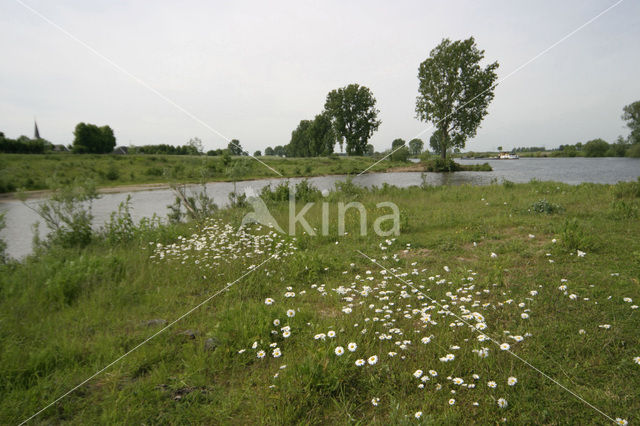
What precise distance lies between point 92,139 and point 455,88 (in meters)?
38.5

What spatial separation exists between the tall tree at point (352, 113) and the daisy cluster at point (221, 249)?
48.1 meters

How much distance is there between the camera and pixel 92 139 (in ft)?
97.6

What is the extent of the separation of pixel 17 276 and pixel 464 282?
770 centimetres

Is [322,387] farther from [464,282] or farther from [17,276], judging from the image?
[17,276]

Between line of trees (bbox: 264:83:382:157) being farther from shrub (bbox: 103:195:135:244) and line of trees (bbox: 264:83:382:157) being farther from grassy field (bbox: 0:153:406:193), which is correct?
shrub (bbox: 103:195:135:244)

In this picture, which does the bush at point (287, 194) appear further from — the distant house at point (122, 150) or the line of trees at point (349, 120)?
the line of trees at point (349, 120)

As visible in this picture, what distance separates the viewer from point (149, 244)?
744 centimetres

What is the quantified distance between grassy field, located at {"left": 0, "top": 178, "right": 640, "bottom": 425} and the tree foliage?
28.9 meters

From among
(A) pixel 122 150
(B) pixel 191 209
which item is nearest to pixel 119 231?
(B) pixel 191 209

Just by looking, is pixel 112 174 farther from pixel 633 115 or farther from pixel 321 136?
pixel 321 136

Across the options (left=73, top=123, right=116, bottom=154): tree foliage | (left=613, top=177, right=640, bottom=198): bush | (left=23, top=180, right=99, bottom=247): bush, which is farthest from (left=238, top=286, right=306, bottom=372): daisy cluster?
(left=73, top=123, right=116, bottom=154): tree foliage

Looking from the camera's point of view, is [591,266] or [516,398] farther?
[591,266]

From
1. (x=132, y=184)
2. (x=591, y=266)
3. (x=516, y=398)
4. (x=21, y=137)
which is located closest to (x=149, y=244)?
(x=516, y=398)

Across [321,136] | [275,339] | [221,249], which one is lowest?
[275,339]
